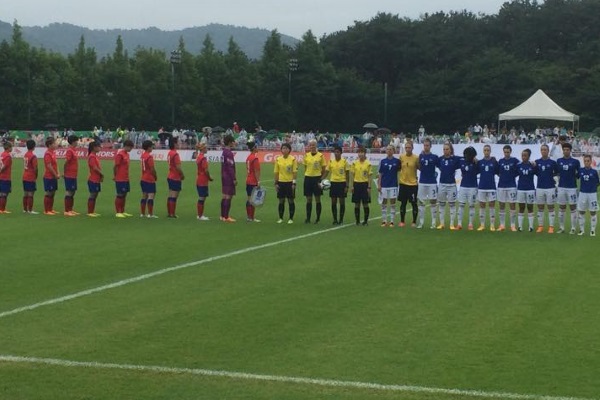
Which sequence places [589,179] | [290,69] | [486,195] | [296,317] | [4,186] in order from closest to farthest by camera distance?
[296,317], [589,179], [486,195], [4,186], [290,69]

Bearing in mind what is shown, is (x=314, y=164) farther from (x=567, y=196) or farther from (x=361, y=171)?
(x=567, y=196)

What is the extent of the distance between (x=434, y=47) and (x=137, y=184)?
244 ft

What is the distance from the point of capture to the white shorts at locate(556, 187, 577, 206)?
21078 millimetres

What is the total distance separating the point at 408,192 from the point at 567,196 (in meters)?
3.57

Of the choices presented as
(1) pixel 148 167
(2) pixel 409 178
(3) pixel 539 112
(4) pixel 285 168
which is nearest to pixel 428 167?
(2) pixel 409 178

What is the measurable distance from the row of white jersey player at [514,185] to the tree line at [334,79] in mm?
Answer: 61780

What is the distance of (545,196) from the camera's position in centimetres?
2139

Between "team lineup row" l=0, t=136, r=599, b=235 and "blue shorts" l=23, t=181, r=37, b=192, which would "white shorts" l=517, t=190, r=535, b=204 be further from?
"blue shorts" l=23, t=181, r=37, b=192

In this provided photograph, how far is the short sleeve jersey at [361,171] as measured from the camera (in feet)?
72.6

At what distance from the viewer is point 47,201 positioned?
952 inches

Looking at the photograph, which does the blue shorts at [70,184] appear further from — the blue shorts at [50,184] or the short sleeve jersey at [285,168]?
the short sleeve jersey at [285,168]

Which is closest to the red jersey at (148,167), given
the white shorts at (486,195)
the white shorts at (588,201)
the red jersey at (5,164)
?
the red jersey at (5,164)

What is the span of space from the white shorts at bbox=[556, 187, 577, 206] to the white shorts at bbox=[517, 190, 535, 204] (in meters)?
0.56

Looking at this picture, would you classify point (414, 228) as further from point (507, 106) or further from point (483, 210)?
point (507, 106)
